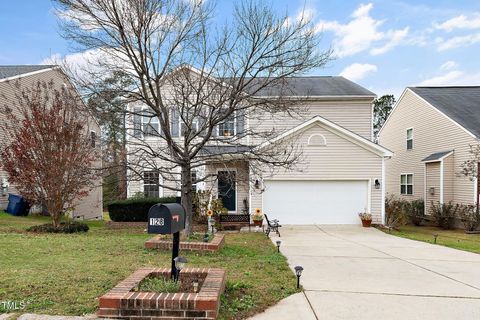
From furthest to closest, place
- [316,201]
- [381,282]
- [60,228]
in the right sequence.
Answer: [316,201], [60,228], [381,282]

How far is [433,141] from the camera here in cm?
2038

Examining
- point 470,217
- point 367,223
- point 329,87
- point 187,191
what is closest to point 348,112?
point 329,87

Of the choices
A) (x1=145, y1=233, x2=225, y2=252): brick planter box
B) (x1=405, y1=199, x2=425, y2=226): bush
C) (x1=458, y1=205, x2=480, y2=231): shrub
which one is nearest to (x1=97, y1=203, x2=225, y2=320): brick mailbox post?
(x1=145, y1=233, x2=225, y2=252): brick planter box

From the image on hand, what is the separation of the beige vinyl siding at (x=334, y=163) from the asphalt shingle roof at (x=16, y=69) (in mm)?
13742

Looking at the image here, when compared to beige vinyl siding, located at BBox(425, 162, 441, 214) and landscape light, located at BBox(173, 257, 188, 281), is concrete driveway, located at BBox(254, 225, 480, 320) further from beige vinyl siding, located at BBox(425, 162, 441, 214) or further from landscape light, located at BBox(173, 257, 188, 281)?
beige vinyl siding, located at BBox(425, 162, 441, 214)

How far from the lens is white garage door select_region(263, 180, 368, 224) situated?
16.4m

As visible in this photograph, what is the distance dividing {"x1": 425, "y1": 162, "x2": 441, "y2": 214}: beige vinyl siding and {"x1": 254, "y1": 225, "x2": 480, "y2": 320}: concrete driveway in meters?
9.21

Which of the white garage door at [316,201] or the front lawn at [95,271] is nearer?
the front lawn at [95,271]

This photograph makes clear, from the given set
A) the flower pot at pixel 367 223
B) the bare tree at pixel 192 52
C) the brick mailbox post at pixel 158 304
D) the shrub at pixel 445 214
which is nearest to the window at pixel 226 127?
the bare tree at pixel 192 52

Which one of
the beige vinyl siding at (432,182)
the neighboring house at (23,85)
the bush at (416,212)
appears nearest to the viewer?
the neighboring house at (23,85)

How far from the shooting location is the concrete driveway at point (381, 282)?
4.77 metres

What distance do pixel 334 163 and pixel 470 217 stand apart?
254 inches

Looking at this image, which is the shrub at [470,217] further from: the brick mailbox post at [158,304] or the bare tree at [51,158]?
the brick mailbox post at [158,304]

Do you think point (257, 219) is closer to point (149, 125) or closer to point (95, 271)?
point (149, 125)
